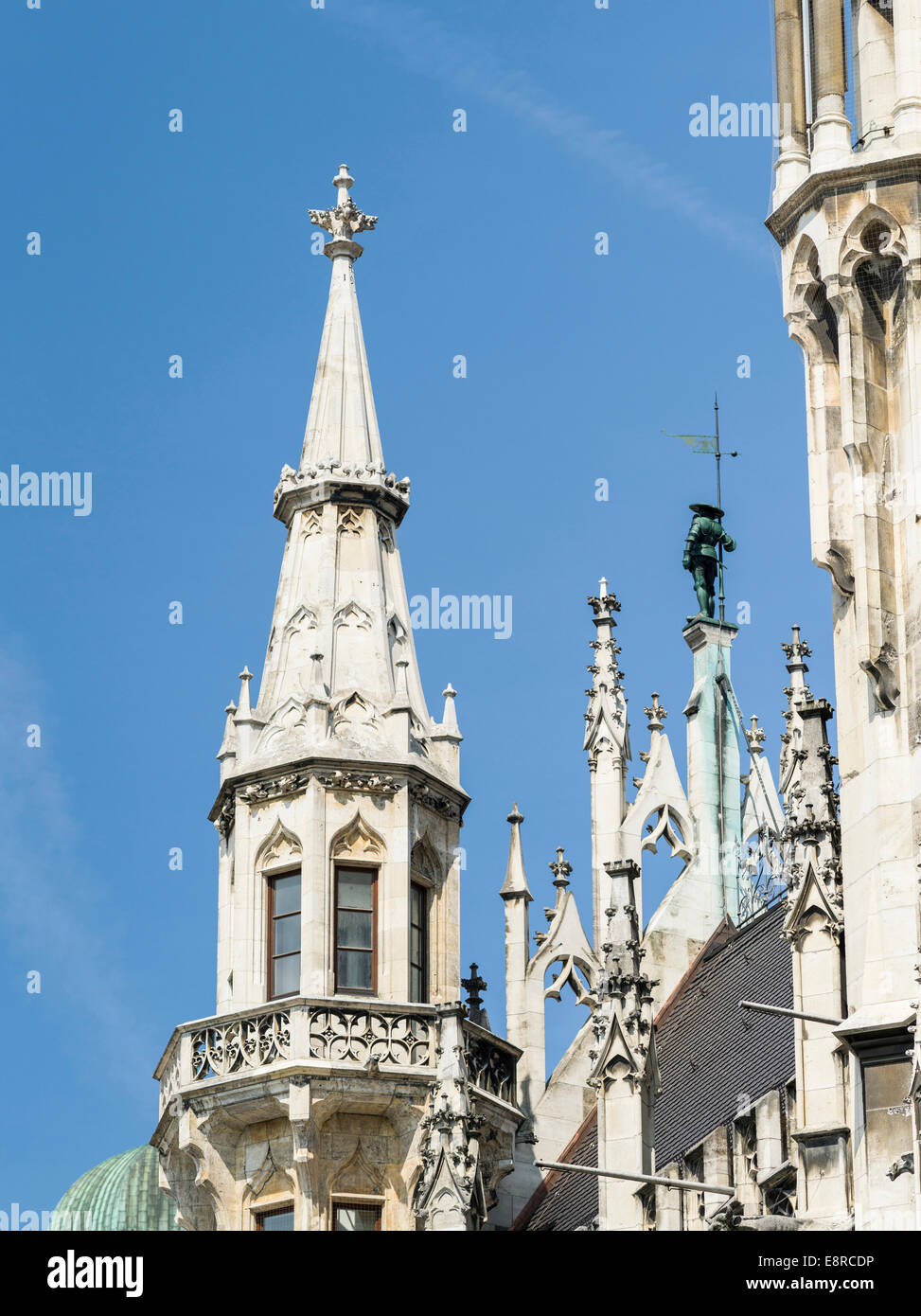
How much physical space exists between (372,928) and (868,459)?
45.5 feet

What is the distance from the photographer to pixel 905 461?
28609 millimetres

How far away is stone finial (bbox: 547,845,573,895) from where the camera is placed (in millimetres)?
44375

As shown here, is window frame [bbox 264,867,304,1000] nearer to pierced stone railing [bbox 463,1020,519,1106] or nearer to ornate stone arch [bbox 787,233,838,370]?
Answer: pierced stone railing [bbox 463,1020,519,1106]

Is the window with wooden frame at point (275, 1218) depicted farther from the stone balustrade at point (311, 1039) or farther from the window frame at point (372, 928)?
the window frame at point (372, 928)

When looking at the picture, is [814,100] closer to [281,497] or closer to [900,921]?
[900,921]

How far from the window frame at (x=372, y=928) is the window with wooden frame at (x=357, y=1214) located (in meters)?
2.46

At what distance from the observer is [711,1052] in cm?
4134

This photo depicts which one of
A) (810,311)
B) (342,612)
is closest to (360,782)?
(342,612)

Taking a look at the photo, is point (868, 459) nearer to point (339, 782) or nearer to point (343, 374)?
point (339, 782)

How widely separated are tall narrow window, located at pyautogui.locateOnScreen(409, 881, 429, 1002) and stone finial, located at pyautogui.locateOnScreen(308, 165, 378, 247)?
9.64m

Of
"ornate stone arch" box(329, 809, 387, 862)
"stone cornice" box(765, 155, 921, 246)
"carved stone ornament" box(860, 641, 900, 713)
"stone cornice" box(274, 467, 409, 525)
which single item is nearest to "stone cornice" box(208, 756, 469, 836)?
"ornate stone arch" box(329, 809, 387, 862)
